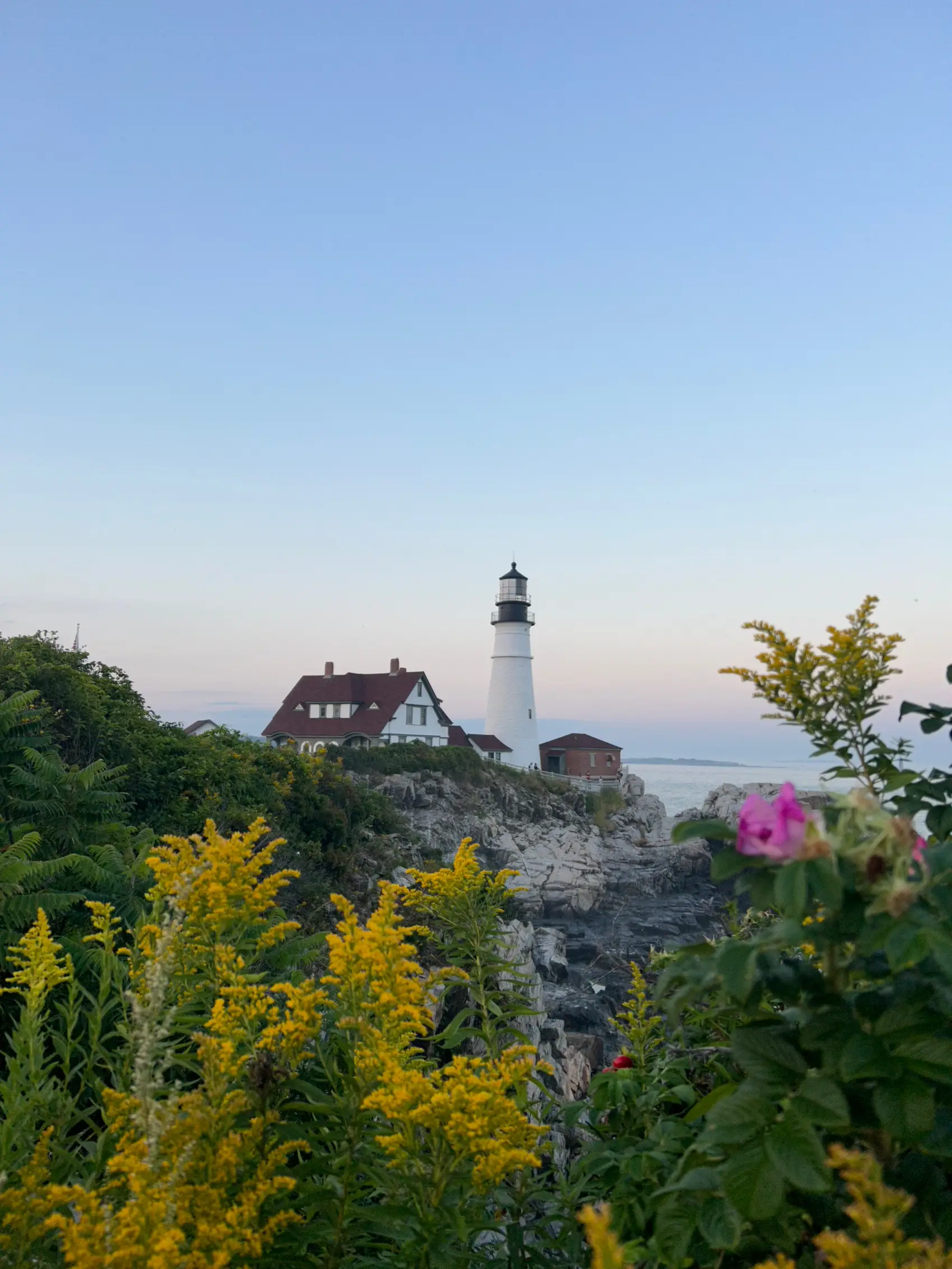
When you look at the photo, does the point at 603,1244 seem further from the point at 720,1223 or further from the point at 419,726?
the point at 419,726

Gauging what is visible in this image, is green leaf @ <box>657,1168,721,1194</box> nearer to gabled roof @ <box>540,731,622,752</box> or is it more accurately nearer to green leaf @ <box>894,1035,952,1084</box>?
green leaf @ <box>894,1035,952,1084</box>

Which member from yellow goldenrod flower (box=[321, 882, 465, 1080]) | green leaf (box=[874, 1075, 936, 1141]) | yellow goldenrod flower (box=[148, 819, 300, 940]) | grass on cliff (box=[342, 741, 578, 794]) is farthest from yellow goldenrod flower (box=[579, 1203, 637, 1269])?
grass on cliff (box=[342, 741, 578, 794])

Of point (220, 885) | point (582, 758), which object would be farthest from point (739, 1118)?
point (582, 758)

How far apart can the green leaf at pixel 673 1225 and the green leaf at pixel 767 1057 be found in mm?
345

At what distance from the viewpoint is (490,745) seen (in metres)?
55.3

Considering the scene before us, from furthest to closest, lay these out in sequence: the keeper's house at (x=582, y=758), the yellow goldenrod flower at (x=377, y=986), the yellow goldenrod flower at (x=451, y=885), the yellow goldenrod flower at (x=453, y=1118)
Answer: the keeper's house at (x=582, y=758) → the yellow goldenrod flower at (x=451, y=885) → the yellow goldenrod flower at (x=377, y=986) → the yellow goldenrod flower at (x=453, y=1118)

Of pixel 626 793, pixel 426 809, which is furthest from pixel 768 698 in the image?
pixel 626 793

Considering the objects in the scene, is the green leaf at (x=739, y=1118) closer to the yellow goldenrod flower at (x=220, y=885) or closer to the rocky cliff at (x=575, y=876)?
the yellow goldenrod flower at (x=220, y=885)

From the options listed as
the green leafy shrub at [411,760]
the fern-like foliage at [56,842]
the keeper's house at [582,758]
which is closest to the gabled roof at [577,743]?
the keeper's house at [582,758]

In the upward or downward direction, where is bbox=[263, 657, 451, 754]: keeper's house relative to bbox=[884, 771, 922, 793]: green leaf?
upward

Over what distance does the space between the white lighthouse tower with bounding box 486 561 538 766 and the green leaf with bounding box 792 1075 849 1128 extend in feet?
179

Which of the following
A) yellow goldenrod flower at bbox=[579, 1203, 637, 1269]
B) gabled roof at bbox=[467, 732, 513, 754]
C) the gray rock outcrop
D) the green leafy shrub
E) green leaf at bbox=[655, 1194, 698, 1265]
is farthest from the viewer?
gabled roof at bbox=[467, 732, 513, 754]

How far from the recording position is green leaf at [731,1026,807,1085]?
1.68m

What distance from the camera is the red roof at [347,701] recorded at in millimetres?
50062
